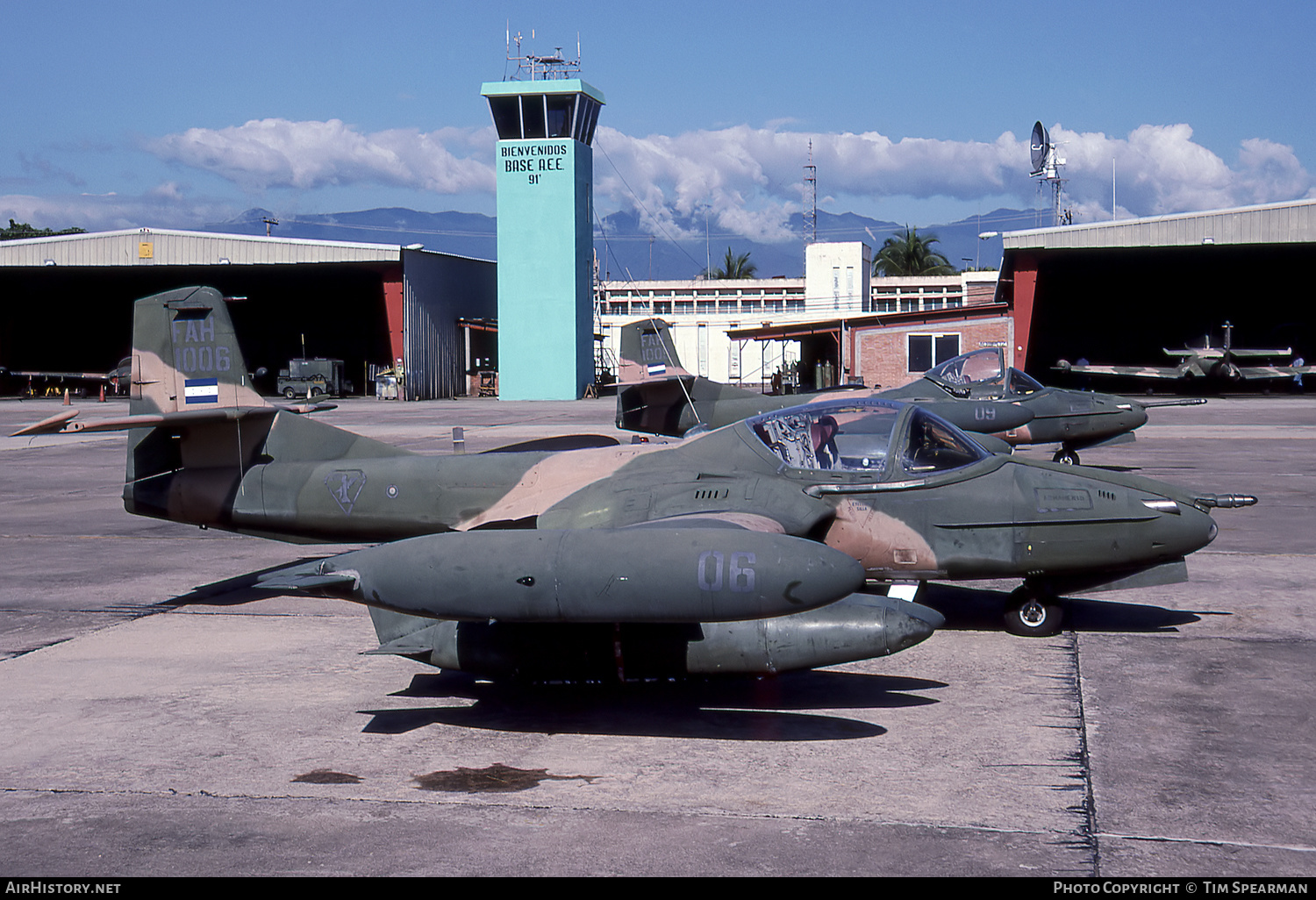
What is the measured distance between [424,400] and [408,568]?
179 feet

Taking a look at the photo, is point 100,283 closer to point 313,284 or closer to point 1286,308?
point 313,284

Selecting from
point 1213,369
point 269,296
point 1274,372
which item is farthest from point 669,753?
point 269,296

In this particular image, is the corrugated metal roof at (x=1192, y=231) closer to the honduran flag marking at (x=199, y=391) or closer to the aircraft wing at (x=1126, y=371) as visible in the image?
the aircraft wing at (x=1126, y=371)

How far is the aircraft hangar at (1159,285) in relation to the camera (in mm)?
49281

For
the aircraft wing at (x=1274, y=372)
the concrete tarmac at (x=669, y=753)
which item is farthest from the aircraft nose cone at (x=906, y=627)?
the aircraft wing at (x=1274, y=372)

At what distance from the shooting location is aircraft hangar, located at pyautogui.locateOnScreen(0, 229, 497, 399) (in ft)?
187

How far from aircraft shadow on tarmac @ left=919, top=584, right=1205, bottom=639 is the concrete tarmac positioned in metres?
0.05

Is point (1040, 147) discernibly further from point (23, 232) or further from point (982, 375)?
A: point (23, 232)

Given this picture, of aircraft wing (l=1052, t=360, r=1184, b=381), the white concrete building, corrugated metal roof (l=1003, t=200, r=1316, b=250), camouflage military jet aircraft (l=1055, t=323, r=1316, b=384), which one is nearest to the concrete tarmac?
corrugated metal roof (l=1003, t=200, r=1316, b=250)

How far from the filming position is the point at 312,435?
34.3 feet

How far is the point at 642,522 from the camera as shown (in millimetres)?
8352

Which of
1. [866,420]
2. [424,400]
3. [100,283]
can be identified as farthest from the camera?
[100,283]
